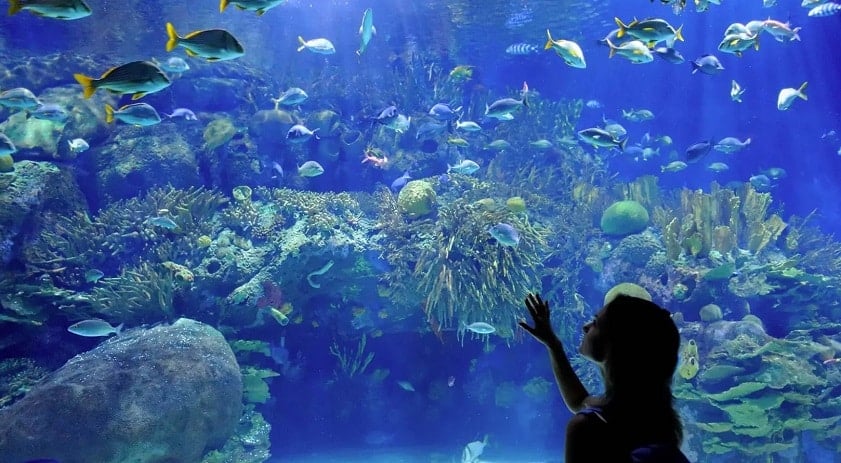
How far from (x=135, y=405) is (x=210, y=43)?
13.5ft

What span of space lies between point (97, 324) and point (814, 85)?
120ft

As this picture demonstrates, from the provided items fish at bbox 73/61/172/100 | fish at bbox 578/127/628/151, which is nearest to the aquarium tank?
fish at bbox 73/61/172/100

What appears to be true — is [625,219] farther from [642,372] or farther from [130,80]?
[642,372]

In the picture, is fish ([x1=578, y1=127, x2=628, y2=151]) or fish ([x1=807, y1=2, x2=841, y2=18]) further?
fish ([x1=807, y1=2, x2=841, y2=18])

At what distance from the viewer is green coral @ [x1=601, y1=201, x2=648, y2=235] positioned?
10.4m

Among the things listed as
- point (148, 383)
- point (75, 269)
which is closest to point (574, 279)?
point (148, 383)

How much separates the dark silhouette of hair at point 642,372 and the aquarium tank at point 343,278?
10.9ft

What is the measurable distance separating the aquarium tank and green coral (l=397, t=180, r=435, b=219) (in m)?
0.04

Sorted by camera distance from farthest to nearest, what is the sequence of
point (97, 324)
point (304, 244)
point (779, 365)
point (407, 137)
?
point (407, 137) → point (304, 244) → point (779, 365) → point (97, 324)

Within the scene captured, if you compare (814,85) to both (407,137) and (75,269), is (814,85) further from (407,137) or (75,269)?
(75,269)

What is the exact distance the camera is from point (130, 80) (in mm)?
4355

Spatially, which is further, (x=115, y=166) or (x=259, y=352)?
(x=115, y=166)

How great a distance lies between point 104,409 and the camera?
17.4ft

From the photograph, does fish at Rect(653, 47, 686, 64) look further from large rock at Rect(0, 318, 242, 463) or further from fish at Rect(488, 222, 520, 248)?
large rock at Rect(0, 318, 242, 463)
